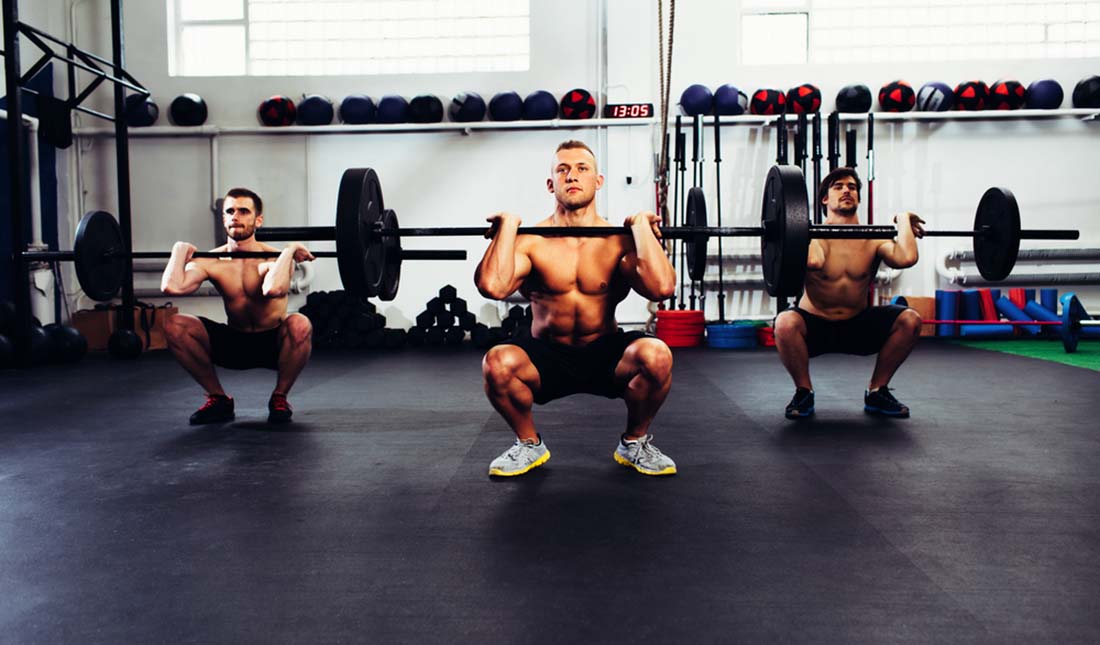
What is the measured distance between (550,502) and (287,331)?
170 cm

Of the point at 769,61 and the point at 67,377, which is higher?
the point at 769,61

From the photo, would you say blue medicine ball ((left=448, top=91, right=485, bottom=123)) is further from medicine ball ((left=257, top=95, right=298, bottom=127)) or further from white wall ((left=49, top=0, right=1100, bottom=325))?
medicine ball ((left=257, top=95, right=298, bottom=127))

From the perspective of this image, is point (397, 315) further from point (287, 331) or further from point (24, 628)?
point (24, 628)

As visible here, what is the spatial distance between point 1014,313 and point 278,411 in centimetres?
568

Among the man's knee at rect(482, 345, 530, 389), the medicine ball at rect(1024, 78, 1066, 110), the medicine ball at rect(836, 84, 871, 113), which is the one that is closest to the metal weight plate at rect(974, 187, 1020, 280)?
the man's knee at rect(482, 345, 530, 389)

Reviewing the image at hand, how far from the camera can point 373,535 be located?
1.75 m

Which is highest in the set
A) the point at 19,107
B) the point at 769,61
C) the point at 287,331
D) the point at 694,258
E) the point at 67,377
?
the point at 769,61

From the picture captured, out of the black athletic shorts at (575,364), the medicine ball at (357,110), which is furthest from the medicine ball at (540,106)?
the black athletic shorts at (575,364)

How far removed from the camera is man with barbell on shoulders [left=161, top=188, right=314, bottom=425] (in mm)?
3191

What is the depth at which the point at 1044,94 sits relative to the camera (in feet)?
21.4

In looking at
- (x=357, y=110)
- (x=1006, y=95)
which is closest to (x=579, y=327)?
(x=357, y=110)

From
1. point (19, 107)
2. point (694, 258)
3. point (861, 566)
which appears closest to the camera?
point (861, 566)

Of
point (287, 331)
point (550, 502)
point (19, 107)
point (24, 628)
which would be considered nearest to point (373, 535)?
point (550, 502)

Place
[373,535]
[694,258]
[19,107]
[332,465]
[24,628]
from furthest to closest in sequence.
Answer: [19,107] < [694,258] < [332,465] < [373,535] < [24,628]
